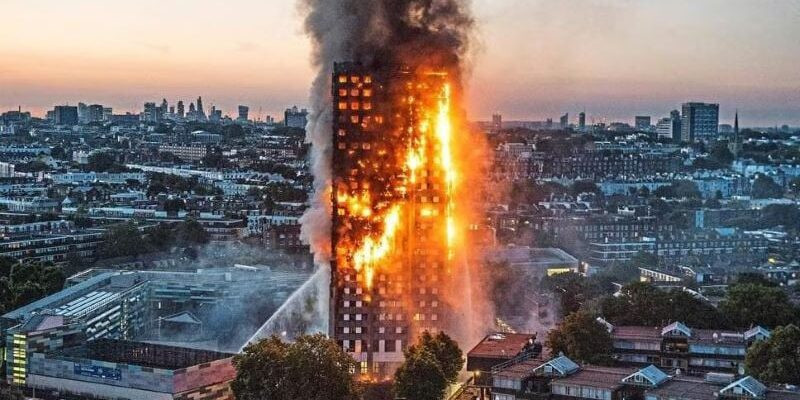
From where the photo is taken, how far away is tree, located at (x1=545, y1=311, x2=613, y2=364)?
90.4ft

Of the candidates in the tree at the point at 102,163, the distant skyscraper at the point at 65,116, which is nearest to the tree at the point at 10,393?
the tree at the point at 102,163

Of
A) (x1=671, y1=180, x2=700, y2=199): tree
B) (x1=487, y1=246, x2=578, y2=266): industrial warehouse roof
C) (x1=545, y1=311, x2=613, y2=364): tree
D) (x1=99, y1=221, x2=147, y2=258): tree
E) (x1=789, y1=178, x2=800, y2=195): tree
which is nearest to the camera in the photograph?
(x1=545, y1=311, x2=613, y2=364): tree

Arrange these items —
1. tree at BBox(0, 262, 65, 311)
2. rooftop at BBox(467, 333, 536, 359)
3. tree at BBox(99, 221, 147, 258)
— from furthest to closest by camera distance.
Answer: tree at BBox(99, 221, 147, 258) → tree at BBox(0, 262, 65, 311) → rooftop at BBox(467, 333, 536, 359)

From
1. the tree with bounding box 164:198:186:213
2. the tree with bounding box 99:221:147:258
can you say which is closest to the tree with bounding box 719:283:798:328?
the tree with bounding box 99:221:147:258

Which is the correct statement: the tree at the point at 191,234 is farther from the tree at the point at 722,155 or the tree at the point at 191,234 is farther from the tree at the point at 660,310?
the tree at the point at 722,155

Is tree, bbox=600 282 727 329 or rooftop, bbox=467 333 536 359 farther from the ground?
tree, bbox=600 282 727 329

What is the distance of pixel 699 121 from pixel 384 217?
9167 centimetres

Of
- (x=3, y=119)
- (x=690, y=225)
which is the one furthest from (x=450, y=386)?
(x=3, y=119)

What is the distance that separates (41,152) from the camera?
10325 centimetres

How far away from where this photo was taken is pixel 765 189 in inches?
3044

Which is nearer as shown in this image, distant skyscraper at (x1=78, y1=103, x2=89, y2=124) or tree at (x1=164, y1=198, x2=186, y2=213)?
tree at (x1=164, y1=198, x2=186, y2=213)

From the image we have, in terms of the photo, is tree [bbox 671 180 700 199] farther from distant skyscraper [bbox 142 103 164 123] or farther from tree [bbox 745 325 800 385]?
distant skyscraper [bbox 142 103 164 123]

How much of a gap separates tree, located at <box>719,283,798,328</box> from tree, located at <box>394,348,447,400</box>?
9227 mm

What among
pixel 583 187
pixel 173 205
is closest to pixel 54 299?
pixel 173 205
